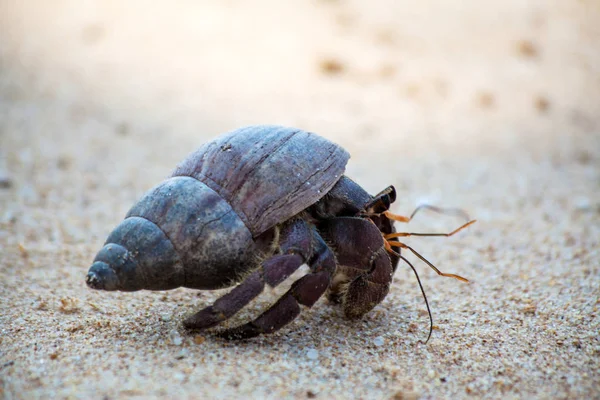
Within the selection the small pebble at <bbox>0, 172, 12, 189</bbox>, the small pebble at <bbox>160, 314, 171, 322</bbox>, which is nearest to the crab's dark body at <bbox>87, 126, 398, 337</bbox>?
the small pebble at <bbox>160, 314, 171, 322</bbox>

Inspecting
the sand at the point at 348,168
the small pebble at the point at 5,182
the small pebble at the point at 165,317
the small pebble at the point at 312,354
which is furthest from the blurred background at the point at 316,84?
the small pebble at the point at 312,354

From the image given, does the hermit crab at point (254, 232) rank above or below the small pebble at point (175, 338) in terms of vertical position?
above

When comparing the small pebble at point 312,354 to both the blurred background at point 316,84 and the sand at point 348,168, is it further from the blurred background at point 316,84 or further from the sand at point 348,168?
the blurred background at point 316,84

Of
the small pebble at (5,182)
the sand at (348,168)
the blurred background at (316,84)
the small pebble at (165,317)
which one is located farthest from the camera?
the blurred background at (316,84)

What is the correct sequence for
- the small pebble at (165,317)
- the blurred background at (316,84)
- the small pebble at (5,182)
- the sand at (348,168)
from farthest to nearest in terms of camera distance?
the blurred background at (316,84)
the small pebble at (5,182)
the small pebble at (165,317)
the sand at (348,168)

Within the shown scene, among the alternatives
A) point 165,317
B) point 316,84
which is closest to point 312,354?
point 165,317

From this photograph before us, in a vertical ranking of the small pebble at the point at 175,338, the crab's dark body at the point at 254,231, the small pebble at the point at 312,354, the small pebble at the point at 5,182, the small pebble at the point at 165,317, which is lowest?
the small pebble at the point at 312,354

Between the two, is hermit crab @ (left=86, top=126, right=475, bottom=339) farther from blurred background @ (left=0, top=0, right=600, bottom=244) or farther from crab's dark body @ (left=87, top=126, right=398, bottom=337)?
blurred background @ (left=0, top=0, right=600, bottom=244)

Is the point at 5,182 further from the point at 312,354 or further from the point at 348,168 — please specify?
the point at 312,354
